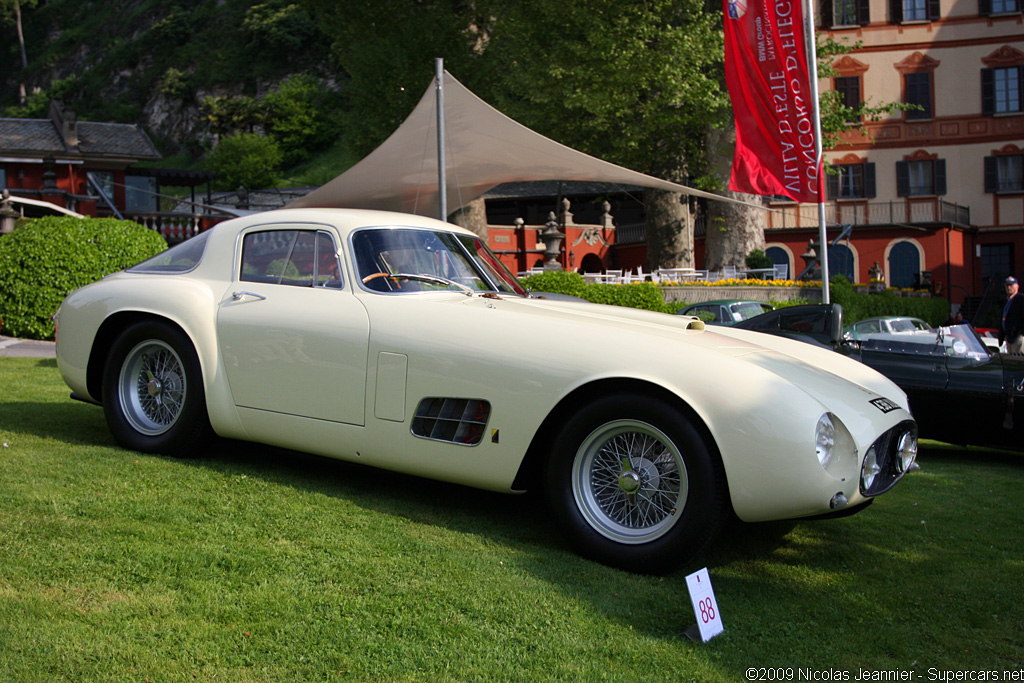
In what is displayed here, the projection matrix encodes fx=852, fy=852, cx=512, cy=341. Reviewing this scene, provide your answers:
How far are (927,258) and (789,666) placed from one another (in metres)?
37.5

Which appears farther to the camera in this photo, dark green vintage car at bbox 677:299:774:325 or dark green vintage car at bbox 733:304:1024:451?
dark green vintage car at bbox 677:299:774:325

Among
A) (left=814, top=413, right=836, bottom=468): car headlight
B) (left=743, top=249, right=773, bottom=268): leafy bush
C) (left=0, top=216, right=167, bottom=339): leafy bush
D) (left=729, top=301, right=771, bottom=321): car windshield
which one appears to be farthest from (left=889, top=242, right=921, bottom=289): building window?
(left=814, top=413, right=836, bottom=468): car headlight

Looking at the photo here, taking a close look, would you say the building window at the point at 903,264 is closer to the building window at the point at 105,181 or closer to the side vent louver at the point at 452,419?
the building window at the point at 105,181

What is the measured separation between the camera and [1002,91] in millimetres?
37125

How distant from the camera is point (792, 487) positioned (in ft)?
10.9

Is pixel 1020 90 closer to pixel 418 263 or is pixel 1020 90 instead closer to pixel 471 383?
pixel 418 263

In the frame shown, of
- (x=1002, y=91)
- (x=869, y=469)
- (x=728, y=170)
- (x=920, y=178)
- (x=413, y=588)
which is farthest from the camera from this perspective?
(x=920, y=178)

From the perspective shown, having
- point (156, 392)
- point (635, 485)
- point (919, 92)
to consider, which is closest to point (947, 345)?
point (635, 485)

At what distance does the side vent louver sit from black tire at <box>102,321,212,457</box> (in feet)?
4.83

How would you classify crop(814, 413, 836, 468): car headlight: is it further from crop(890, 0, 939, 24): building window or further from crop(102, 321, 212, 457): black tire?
crop(890, 0, 939, 24): building window

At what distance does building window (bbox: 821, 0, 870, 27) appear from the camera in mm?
37812

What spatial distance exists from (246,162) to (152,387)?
6212 cm

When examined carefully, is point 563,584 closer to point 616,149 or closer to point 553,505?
point 553,505

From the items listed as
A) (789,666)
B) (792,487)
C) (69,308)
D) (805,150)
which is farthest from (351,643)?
(805,150)
